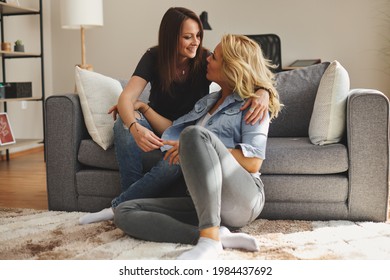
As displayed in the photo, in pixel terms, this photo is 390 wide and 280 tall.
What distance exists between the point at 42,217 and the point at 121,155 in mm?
515

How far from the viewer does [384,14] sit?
446 centimetres

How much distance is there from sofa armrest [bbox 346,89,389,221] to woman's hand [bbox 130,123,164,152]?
845 mm

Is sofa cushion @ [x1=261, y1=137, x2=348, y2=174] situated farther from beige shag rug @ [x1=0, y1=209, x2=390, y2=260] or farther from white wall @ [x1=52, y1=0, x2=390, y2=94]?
white wall @ [x1=52, y1=0, x2=390, y2=94]

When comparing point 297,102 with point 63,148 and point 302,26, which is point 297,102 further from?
point 302,26

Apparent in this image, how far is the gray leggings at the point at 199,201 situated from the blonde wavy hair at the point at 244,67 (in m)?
0.30

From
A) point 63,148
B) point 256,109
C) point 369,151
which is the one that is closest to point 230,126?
point 256,109

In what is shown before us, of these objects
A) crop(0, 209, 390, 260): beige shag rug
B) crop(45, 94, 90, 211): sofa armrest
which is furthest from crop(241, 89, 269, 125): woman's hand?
crop(45, 94, 90, 211): sofa armrest

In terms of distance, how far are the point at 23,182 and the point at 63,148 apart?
1.12 meters

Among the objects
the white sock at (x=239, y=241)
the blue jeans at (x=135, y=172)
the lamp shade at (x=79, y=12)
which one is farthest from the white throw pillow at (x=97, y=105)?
the lamp shade at (x=79, y=12)

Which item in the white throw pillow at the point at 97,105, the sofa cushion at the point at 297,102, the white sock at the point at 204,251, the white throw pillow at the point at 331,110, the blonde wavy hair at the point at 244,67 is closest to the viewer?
the white sock at the point at 204,251

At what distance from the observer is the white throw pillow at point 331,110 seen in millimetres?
2258

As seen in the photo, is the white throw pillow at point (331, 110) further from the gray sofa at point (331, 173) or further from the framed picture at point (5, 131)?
the framed picture at point (5, 131)

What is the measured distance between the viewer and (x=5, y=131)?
4.28 meters
